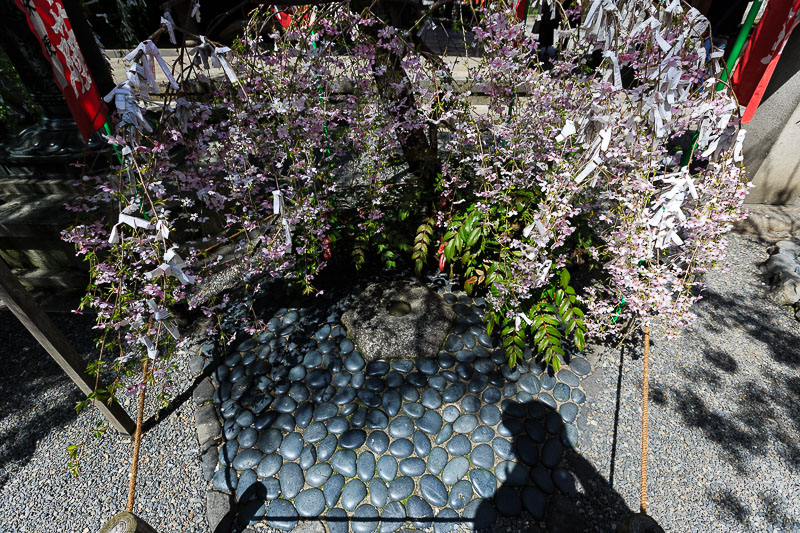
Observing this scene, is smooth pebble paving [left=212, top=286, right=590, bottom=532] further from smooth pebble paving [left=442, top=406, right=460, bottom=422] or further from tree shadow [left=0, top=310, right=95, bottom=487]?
tree shadow [left=0, top=310, right=95, bottom=487]

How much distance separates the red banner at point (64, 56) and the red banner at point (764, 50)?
15.1 ft

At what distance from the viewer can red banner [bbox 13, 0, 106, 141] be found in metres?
2.19

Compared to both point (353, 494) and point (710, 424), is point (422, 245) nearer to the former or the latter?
point (353, 494)

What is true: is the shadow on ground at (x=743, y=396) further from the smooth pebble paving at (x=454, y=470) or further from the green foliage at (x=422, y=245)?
the green foliage at (x=422, y=245)

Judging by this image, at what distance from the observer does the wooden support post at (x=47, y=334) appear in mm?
1974

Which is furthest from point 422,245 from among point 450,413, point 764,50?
point 764,50

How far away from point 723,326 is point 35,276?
22.2ft

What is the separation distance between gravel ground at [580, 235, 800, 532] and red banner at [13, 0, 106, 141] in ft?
12.5

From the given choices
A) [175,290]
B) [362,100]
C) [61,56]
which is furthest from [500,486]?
[61,56]

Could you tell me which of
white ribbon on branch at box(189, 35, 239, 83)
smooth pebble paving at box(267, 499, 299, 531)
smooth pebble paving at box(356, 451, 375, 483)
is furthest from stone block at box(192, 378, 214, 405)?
white ribbon on branch at box(189, 35, 239, 83)

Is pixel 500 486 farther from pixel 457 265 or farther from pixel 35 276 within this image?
pixel 35 276

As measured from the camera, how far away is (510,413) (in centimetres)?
275

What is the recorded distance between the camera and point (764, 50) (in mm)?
3170

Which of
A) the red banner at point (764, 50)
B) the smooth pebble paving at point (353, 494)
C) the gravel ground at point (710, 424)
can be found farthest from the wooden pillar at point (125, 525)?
the red banner at point (764, 50)
